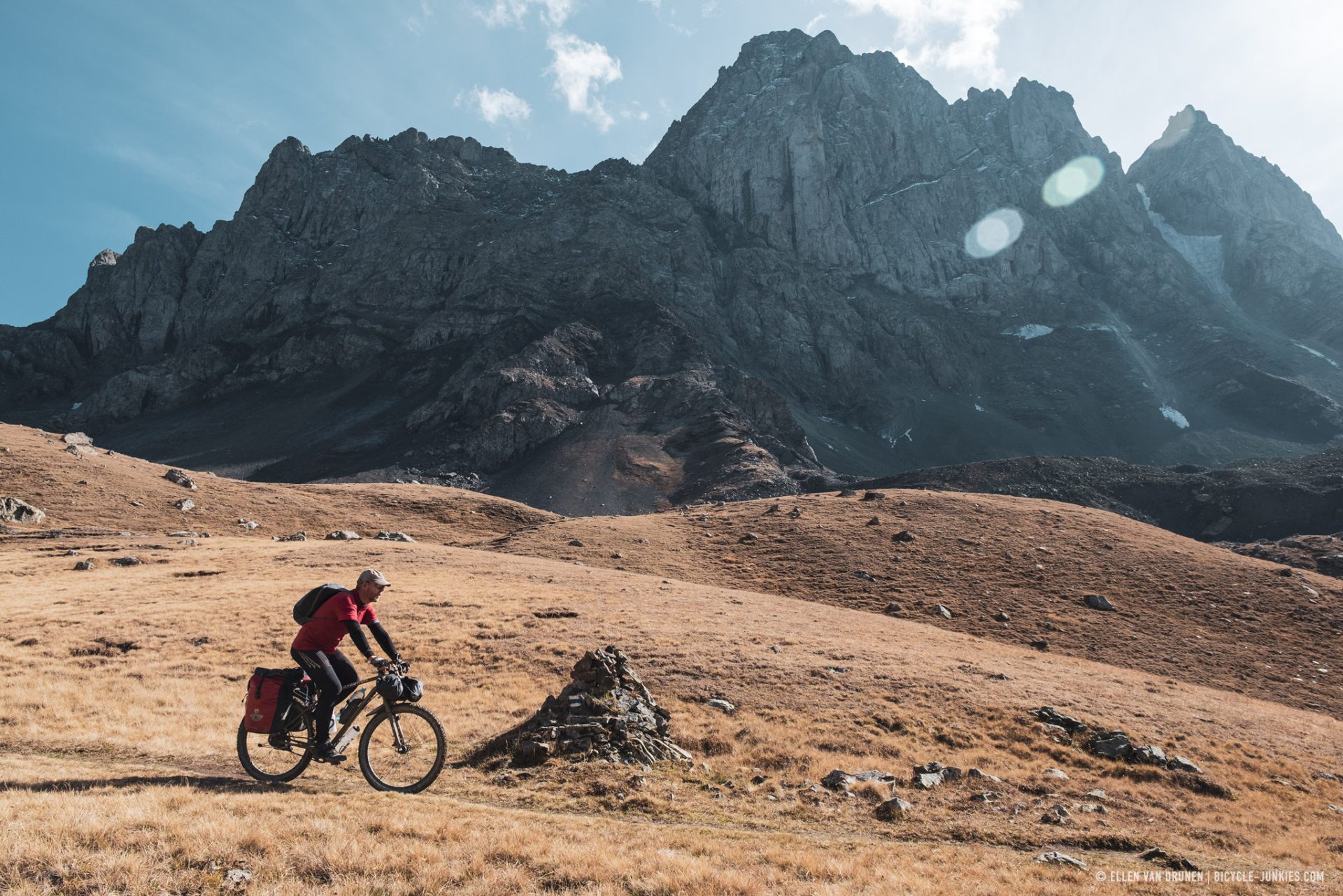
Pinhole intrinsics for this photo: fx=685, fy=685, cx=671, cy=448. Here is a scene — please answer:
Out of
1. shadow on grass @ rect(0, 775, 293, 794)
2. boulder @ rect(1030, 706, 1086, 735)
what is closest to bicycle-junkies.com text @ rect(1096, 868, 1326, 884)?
boulder @ rect(1030, 706, 1086, 735)

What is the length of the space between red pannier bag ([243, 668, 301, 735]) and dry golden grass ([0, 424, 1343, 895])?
868 millimetres

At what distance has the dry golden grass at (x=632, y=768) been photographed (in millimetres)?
7930

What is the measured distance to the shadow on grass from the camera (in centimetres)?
958

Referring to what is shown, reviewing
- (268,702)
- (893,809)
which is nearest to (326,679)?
Answer: (268,702)

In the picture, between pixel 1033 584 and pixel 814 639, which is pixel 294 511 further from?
pixel 1033 584

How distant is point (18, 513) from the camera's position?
2096 inches

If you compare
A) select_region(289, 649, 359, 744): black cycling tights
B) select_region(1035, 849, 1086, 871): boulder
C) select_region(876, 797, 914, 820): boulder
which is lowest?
select_region(876, 797, 914, 820): boulder

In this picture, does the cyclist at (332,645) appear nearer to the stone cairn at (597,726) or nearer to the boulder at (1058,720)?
the stone cairn at (597,726)

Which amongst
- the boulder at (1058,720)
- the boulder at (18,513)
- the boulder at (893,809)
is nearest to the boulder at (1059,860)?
the boulder at (893,809)

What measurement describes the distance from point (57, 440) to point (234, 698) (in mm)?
94046

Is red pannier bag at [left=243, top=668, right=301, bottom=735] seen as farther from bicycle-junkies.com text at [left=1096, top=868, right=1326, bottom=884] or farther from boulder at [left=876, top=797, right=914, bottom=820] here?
bicycle-junkies.com text at [left=1096, top=868, right=1326, bottom=884]

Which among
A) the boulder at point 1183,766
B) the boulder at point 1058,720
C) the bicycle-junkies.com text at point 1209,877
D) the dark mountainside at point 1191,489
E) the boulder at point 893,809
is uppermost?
the dark mountainside at point 1191,489

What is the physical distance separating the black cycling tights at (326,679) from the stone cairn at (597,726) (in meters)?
3.97

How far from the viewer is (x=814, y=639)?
2892 cm
